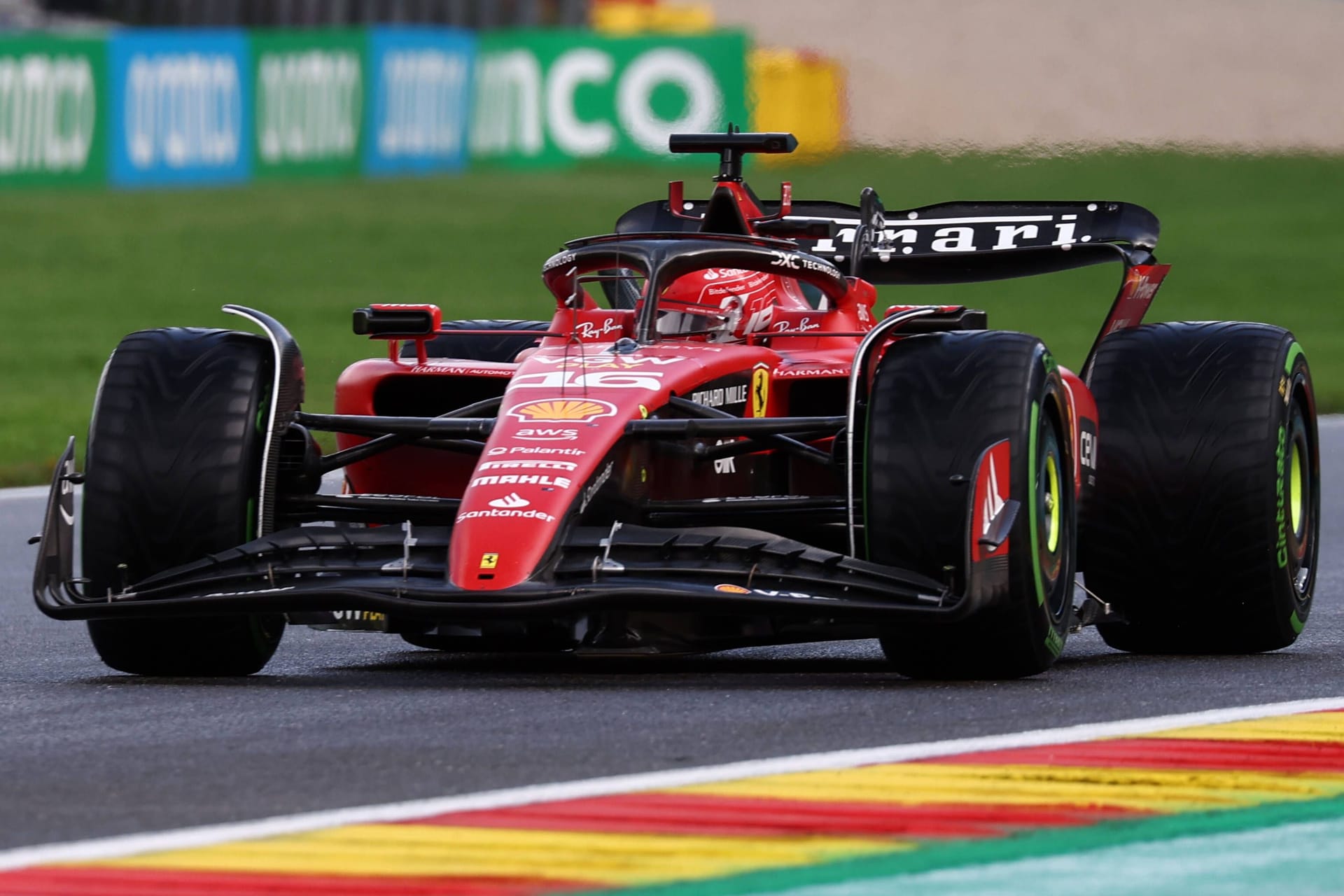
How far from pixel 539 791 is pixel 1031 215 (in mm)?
5159

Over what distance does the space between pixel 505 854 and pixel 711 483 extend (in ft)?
10.5

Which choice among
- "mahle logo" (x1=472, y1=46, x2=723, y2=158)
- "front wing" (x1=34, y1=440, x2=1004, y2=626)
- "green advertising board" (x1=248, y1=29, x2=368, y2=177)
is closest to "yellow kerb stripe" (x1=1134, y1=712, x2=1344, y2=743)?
"front wing" (x1=34, y1=440, x2=1004, y2=626)

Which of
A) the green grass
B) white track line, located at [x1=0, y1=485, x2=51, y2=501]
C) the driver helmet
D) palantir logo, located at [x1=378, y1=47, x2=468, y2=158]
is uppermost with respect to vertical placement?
the driver helmet

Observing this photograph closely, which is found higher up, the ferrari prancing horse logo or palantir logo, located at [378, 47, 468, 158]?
the ferrari prancing horse logo

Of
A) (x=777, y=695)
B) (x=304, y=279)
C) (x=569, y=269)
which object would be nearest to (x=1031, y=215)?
(x=569, y=269)

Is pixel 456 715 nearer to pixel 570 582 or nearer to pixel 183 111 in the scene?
pixel 570 582

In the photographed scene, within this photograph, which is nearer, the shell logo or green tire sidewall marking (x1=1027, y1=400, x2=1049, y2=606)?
green tire sidewall marking (x1=1027, y1=400, x2=1049, y2=606)

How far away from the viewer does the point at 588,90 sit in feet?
126

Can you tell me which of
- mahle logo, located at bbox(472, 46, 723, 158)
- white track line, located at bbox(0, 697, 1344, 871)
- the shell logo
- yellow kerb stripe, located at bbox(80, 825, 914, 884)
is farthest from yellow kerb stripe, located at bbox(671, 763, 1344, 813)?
mahle logo, located at bbox(472, 46, 723, 158)

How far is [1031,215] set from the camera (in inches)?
417

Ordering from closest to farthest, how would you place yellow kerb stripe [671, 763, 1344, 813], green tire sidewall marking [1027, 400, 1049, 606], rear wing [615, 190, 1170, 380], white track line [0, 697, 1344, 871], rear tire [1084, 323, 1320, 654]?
1. white track line [0, 697, 1344, 871]
2. yellow kerb stripe [671, 763, 1344, 813]
3. green tire sidewall marking [1027, 400, 1049, 606]
4. rear tire [1084, 323, 1320, 654]
5. rear wing [615, 190, 1170, 380]

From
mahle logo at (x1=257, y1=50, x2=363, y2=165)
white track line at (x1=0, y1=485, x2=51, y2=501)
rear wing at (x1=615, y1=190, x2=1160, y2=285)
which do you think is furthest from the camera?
mahle logo at (x1=257, y1=50, x2=363, y2=165)

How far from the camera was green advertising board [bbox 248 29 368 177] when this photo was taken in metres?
33.1

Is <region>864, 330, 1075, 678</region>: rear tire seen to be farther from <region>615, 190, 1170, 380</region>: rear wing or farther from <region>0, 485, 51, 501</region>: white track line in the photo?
<region>0, 485, 51, 501</region>: white track line
